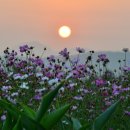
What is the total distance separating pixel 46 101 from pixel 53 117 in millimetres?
122

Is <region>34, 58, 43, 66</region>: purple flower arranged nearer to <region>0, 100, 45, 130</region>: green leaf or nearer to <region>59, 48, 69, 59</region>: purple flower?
<region>59, 48, 69, 59</region>: purple flower

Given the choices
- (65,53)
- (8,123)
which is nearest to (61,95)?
(65,53)

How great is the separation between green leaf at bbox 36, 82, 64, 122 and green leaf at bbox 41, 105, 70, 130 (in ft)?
0.11

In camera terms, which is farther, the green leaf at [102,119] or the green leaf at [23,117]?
the green leaf at [102,119]

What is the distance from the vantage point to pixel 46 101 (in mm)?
2029

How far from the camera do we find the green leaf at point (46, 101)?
1.98 meters

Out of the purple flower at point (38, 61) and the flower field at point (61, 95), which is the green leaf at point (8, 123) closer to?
the flower field at point (61, 95)

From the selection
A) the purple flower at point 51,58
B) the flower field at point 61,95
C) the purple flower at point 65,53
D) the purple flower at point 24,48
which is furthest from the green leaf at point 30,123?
the purple flower at point 51,58

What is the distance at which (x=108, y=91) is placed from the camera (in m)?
7.63

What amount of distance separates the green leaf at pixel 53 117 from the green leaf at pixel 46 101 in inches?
1.3

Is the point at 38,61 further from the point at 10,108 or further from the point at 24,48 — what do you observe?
the point at 10,108

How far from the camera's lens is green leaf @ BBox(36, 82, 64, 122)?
6.51 feet

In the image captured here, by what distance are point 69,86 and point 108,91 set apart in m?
0.70

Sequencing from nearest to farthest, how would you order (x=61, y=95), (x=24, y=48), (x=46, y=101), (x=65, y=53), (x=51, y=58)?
(x=46, y=101)
(x=61, y=95)
(x=65, y=53)
(x=24, y=48)
(x=51, y=58)
